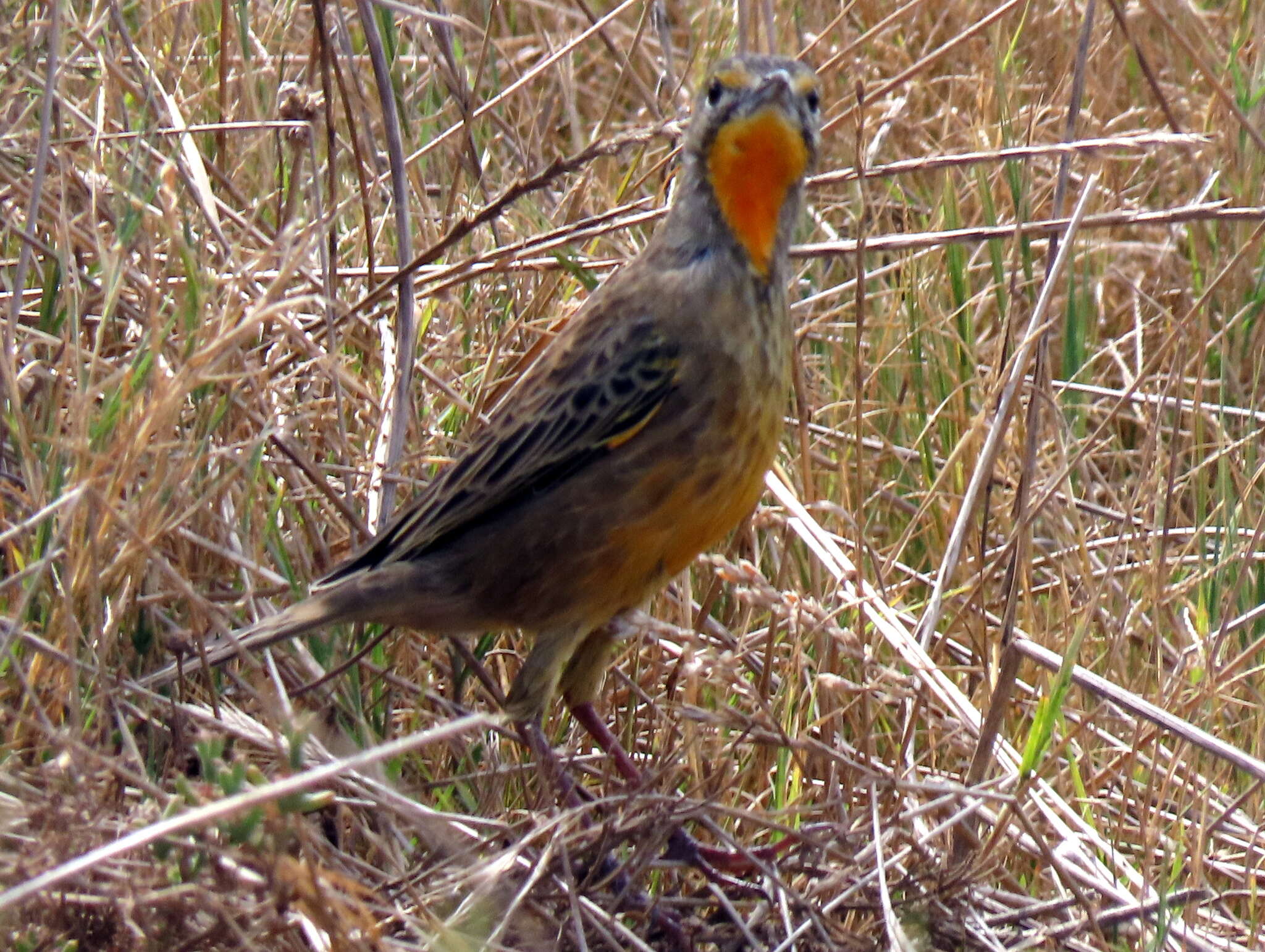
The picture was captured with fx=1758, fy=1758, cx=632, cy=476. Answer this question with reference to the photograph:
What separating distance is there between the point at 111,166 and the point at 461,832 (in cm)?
189

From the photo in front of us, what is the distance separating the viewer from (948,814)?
3.81 meters

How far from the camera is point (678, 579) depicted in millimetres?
4672

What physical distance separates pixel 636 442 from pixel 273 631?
2.98 feet

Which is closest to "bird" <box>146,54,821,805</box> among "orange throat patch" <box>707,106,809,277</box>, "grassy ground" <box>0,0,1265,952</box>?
"orange throat patch" <box>707,106,809,277</box>

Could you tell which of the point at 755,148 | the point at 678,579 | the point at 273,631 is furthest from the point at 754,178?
the point at 273,631

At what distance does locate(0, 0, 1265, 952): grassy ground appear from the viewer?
317cm

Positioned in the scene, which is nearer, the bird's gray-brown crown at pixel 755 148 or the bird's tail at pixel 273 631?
the bird's tail at pixel 273 631

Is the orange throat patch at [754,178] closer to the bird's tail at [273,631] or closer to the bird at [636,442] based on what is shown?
the bird at [636,442]

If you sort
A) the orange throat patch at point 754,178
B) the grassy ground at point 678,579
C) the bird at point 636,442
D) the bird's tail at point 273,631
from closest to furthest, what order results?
the grassy ground at point 678,579
the bird's tail at point 273,631
the bird at point 636,442
the orange throat patch at point 754,178

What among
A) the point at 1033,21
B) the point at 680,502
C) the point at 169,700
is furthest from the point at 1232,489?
the point at 169,700

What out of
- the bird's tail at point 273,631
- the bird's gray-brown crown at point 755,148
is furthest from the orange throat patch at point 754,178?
the bird's tail at point 273,631

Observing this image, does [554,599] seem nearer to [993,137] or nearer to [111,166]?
[111,166]

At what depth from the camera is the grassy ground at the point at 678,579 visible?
3.17 meters

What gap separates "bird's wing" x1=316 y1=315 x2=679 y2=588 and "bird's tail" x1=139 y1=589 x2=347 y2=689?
16 centimetres
